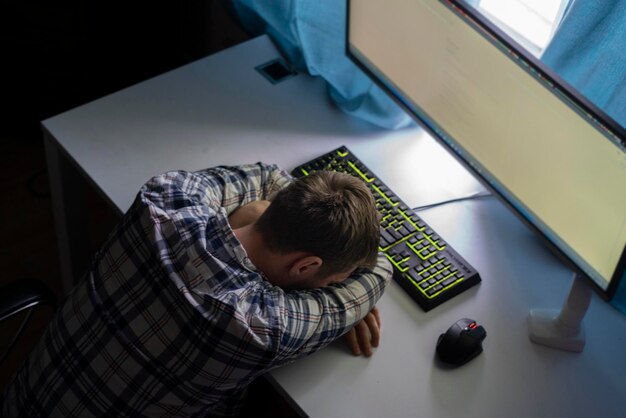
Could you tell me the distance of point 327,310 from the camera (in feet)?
4.41

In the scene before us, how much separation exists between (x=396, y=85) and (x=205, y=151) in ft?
1.33

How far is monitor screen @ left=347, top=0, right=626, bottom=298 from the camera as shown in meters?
1.21

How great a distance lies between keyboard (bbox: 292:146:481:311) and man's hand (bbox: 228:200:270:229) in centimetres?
16

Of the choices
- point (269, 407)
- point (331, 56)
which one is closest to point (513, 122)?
point (331, 56)

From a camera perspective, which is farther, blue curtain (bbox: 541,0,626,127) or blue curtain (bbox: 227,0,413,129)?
blue curtain (bbox: 227,0,413,129)

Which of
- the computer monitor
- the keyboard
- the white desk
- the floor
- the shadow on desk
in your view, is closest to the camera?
the computer monitor

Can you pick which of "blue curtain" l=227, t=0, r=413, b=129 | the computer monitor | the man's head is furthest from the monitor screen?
the man's head

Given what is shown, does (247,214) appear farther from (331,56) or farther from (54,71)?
(54,71)

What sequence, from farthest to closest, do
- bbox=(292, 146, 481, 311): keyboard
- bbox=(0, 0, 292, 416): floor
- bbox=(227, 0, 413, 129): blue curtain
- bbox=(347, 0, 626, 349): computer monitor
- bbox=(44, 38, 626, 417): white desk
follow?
bbox=(0, 0, 292, 416): floor, bbox=(227, 0, 413, 129): blue curtain, bbox=(292, 146, 481, 311): keyboard, bbox=(44, 38, 626, 417): white desk, bbox=(347, 0, 626, 349): computer monitor

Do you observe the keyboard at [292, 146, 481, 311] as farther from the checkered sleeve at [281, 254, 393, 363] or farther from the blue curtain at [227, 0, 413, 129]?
the blue curtain at [227, 0, 413, 129]

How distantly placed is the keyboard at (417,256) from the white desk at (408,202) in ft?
0.09

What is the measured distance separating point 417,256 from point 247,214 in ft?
1.04

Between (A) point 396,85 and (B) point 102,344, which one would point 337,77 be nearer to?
(A) point 396,85

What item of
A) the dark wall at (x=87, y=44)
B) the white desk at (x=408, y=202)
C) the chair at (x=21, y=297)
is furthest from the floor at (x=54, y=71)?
the chair at (x=21, y=297)
